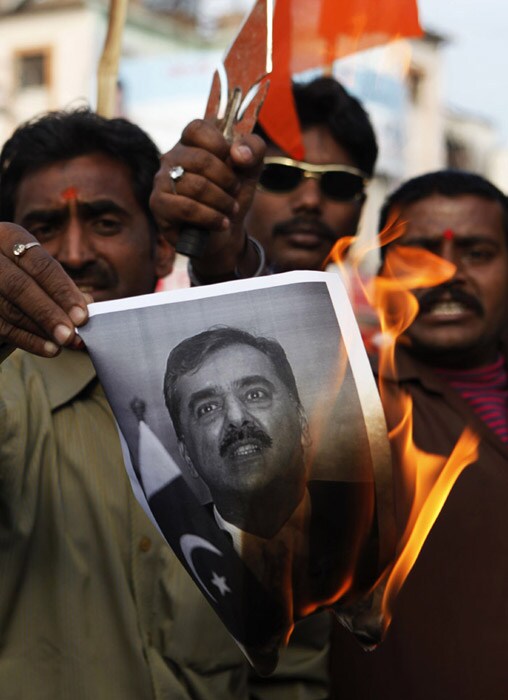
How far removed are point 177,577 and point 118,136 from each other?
1.08 m

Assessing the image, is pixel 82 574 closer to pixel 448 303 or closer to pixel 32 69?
pixel 448 303

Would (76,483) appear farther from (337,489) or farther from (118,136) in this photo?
(118,136)

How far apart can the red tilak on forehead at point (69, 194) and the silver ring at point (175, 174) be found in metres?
0.68

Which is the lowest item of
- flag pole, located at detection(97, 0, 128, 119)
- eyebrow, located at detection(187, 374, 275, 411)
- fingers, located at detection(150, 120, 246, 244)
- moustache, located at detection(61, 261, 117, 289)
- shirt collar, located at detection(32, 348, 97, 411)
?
shirt collar, located at detection(32, 348, 97, 411)

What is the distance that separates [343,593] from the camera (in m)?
1.48

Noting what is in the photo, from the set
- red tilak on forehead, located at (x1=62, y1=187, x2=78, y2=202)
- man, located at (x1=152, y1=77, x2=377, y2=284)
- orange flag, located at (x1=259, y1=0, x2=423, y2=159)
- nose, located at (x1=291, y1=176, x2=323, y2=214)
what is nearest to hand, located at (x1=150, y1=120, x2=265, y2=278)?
red tilak on forehead, located at (x1=62, y1=187, x2=78, y2=202)

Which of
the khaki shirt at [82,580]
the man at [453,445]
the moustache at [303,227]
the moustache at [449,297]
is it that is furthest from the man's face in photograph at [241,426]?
the moustache at [303,227]

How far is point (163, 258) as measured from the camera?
253 cm

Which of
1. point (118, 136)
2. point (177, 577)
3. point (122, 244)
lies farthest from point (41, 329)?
point (118, 136)

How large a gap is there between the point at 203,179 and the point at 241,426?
46cm

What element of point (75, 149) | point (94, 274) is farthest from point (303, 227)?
point (94, 274)

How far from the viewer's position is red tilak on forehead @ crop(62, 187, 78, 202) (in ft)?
7.68

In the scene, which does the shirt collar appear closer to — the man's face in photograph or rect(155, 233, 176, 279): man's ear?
rect(155, 233, 176, 279): man's ear

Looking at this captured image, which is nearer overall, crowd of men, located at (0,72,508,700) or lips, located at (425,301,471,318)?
crowd of men, located at (0,72,508,700)
